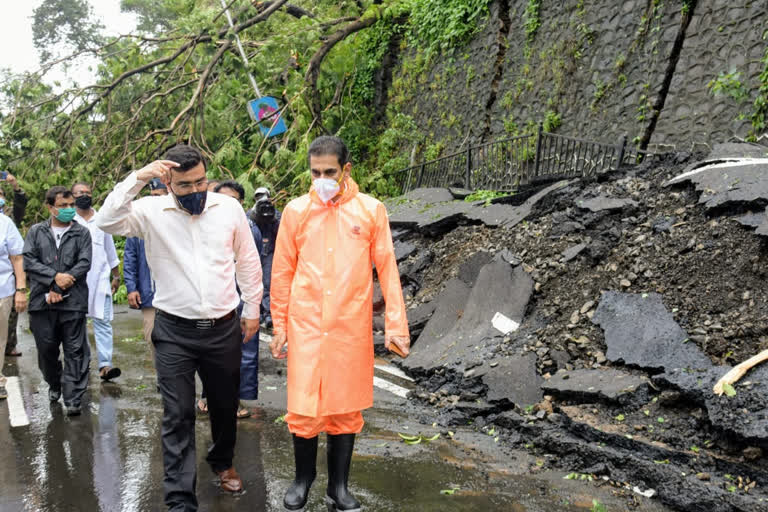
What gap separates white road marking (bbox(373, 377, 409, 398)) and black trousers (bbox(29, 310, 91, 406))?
2.70 m

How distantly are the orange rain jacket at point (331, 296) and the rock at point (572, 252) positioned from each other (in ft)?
12.2

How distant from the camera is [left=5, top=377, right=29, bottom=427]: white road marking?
5.76 metres

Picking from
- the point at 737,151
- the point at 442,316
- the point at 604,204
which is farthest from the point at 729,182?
the point at 442,316

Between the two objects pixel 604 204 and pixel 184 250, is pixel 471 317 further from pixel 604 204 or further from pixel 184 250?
pixel 184 250

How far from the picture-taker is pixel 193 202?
12.5 ft

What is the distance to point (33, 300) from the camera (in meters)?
6.20

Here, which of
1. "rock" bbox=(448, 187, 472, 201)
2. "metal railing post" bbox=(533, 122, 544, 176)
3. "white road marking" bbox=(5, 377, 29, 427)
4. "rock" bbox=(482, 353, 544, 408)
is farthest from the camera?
"rock" bbox=(448, 187, 472, 201)

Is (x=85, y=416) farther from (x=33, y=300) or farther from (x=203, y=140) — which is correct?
(x=203, y=140)

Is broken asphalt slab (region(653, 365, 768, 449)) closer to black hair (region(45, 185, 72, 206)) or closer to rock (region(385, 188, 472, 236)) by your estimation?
black hair (region(45, 185, 72, 206))

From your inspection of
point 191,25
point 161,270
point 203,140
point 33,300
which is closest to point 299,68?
point 191,25

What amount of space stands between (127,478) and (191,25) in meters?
11.1

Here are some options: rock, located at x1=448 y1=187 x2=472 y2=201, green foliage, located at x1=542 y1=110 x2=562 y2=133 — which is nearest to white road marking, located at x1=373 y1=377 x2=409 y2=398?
Result: rock, located at x1=448 y1=187 x2=472 y2=201

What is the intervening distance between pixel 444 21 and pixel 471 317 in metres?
9.95

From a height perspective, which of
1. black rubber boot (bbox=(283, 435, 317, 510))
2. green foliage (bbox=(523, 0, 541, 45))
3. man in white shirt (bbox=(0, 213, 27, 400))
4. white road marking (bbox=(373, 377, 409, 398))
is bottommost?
white road marking (bbox=(373, 377, 409, 398))
